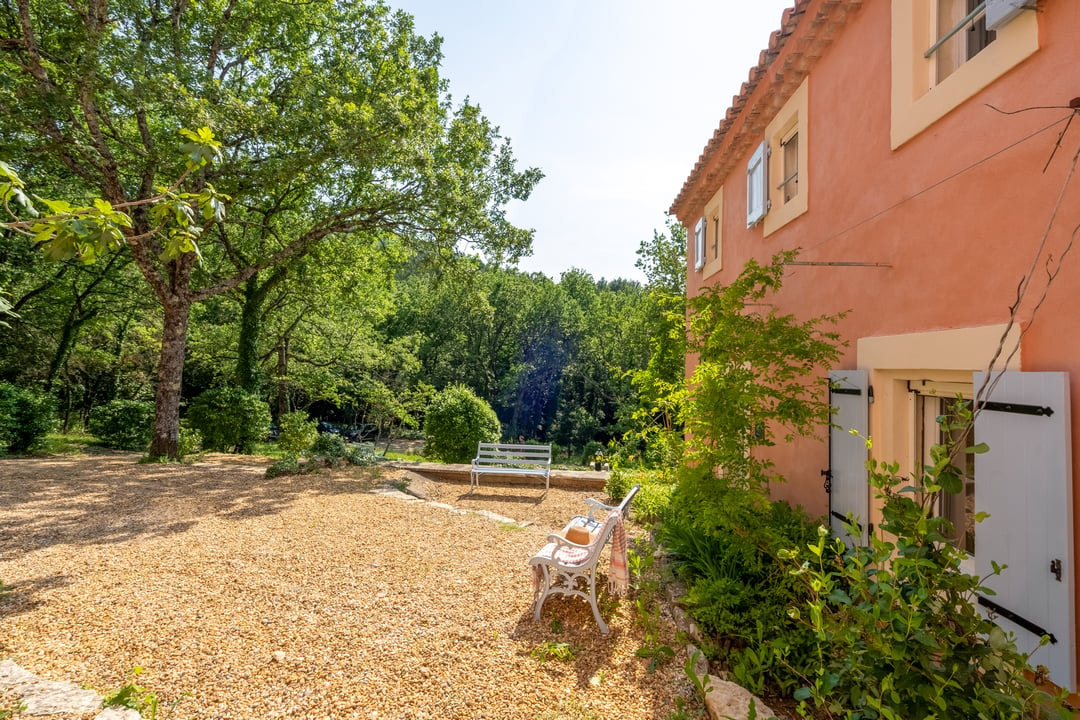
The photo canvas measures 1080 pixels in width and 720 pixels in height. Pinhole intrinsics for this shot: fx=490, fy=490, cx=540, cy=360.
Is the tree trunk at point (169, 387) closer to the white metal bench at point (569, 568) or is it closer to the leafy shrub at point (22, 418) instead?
the leafy shrub at point (22, 418)

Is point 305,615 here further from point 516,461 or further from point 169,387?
point 169,387

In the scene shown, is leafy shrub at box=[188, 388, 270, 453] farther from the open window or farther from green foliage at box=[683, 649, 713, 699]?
green foliage at box=[683, 649, 713, 699]

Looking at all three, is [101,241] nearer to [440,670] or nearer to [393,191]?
[440,670]

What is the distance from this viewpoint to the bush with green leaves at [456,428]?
40.3ft

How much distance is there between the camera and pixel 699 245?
28.3 feet

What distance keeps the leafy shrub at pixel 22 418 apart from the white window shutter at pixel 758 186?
1421 cm

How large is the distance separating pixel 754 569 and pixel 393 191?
9.65m

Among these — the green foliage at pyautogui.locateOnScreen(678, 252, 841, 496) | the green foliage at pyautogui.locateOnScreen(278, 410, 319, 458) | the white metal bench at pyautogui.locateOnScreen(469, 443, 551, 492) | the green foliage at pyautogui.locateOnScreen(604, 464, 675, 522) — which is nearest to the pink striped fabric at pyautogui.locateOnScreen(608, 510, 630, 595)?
the green foliage at pyautogui.locateOnScreen(678, 252, 841, 496)

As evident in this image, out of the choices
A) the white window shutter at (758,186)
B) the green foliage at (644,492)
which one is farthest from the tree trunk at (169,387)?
the white window shutter at (758,186)

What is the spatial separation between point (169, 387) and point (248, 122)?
5.40 m

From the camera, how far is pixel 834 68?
14.4 ft

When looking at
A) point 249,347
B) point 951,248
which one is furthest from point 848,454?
point 249,347

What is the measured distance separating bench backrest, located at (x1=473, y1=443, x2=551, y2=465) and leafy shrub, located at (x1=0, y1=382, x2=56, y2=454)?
9.62m

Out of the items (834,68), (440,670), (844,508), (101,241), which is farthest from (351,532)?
(834,68)
